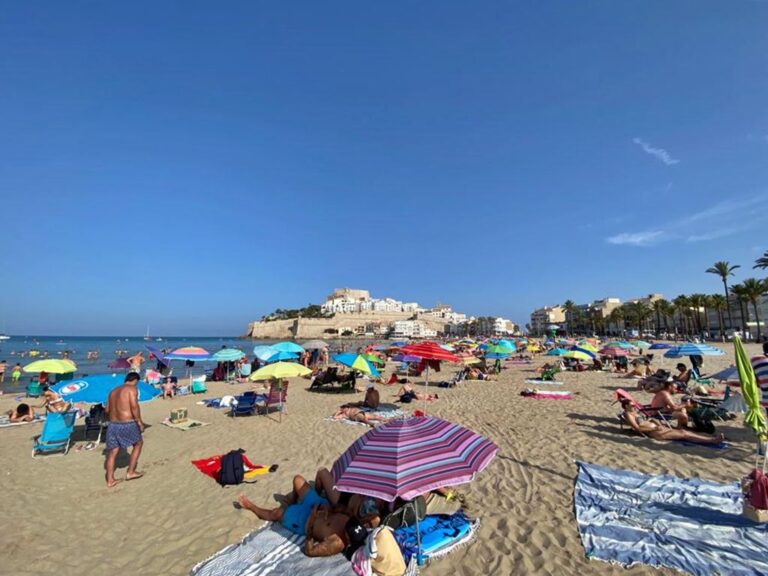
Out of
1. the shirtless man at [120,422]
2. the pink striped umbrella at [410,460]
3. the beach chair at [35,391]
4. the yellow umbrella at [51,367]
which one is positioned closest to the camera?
the pink striped umbrella at [410,460]

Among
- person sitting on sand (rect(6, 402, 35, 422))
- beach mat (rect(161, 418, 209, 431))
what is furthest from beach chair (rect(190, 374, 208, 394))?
beach mat (rect(161, 418, 209, 431))

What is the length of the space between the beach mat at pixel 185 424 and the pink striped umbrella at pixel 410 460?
7517 millimetres

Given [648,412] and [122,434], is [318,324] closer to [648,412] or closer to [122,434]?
[648,412]

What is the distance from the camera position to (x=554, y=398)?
12289 millimetres

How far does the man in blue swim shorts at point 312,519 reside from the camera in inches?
143

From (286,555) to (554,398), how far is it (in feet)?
35.4

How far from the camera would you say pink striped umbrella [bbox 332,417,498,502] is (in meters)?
3.00

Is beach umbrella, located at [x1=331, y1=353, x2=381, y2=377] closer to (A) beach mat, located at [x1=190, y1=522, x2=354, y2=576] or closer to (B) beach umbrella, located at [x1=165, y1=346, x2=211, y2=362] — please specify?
(B) beach umbrella, located at [x1=165, y1=346, x2=211, y2=362]

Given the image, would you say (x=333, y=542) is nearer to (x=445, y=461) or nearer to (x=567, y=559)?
(x=445, y=461)

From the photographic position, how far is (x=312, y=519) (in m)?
3.84

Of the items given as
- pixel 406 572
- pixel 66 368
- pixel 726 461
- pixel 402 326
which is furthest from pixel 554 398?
pixel 402 326

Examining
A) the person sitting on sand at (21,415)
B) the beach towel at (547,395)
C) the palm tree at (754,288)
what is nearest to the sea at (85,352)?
the person sitting on sand at (21,415)

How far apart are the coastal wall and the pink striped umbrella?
117 m

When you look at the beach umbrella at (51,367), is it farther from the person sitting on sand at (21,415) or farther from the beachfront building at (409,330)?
the beachfront building at (409,330)
